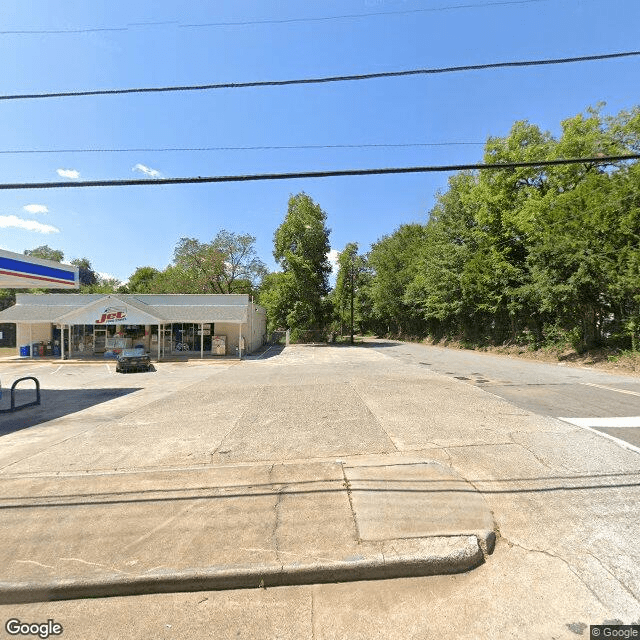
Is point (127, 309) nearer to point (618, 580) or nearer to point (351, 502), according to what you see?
point (351, 502)

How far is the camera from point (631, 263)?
1584 cm

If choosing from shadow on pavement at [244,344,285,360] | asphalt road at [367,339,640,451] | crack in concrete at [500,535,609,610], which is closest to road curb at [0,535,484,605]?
crack in concrete at [500,535,609,610]

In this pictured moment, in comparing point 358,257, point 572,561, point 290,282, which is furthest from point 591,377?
point 358,257

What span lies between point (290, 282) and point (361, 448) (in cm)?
3286

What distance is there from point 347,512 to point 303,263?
34.9m

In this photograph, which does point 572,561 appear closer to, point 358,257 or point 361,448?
point 361,448

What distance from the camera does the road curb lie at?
289 centimetres

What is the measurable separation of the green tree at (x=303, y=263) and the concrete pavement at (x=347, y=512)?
98.4 feet

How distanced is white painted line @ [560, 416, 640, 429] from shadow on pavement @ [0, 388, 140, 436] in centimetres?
1246

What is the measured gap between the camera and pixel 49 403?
10.8 meters

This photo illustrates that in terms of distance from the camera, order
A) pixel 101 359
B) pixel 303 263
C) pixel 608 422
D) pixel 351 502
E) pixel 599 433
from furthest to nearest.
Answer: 1. pixel 303 263
2. pixel 101 359
3. pixel 608 422
4. pixel 599 433
5. pixel 351 502

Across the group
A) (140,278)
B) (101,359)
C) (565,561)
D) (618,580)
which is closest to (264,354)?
(101,359)

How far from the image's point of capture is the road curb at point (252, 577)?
2.89m

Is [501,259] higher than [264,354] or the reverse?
higher
